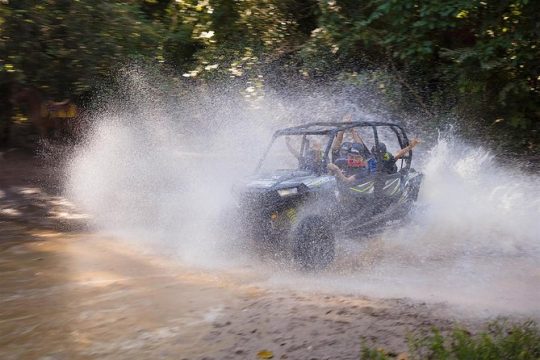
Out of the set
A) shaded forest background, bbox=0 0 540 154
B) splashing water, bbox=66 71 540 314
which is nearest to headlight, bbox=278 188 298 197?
splashing water, bbox=66 71 540 314

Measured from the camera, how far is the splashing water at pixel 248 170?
6789 millimetres

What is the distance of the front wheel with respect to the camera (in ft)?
22.9

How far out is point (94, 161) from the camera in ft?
43.9

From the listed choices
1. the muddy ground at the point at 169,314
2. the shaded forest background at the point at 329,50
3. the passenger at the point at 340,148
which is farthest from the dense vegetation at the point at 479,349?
the shaded forest background at the point at 329,50

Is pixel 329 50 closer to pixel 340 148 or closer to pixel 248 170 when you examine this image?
pixel 248 170

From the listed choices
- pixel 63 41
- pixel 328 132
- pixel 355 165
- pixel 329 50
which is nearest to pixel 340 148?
pixel 355 165

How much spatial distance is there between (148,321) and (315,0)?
11.1 metres

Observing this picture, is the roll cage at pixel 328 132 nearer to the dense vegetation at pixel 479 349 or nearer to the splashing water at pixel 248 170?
the splashing water at pixel 248 170

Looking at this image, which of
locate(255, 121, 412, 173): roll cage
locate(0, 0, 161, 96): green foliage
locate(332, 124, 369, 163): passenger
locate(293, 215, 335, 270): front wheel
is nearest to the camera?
Answer: locate(293, 215, 335, 270): front wheel

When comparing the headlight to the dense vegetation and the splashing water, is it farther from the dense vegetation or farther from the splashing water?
the dense vegetation

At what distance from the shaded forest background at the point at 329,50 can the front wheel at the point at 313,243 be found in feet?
16.5

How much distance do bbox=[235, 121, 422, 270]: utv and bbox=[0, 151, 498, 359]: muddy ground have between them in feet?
2.13

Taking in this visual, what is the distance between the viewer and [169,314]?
571 centimetres

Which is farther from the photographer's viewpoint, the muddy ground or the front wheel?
the front wheel
